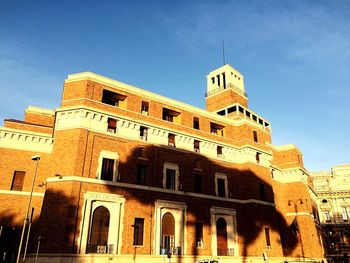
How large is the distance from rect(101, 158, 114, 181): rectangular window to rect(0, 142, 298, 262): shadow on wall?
0.74 m

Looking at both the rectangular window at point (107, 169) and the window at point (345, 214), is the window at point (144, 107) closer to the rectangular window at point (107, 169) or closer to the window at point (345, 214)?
the rectangular window at point (107, 169)

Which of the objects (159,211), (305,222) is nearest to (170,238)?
(159,211)

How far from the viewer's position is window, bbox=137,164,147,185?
96.6 ft

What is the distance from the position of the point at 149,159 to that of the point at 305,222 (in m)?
26.0

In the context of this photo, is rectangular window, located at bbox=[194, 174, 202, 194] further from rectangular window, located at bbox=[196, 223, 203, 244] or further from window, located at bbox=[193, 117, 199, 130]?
window, located at bbox=[193, 117, 199, 130]

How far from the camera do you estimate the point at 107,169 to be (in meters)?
27.9

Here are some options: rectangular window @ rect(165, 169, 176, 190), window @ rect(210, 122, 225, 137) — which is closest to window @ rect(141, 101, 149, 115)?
rectangular window @ rect(165, 169, 176, 190)

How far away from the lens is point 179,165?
1275 inches

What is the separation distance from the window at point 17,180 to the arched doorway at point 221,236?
65.7ft

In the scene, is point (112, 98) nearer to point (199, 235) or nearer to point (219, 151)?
point (219, 151)

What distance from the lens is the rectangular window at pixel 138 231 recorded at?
88.1 ft

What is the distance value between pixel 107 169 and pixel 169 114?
34.0ft

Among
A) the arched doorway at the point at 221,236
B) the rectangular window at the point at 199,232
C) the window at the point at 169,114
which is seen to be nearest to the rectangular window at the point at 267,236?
the arched doorway at the point at 221,236

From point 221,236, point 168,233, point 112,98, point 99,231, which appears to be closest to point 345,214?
point 221,236
